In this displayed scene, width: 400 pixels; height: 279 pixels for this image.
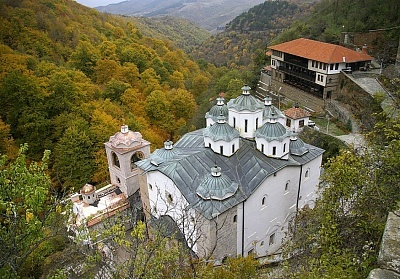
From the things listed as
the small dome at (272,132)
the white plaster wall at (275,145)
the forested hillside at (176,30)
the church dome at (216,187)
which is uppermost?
the small dome at (272,132)

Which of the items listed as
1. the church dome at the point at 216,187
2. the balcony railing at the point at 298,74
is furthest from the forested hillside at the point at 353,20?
the church dome at the point at 216,187

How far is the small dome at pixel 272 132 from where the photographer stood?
1778 centimetres

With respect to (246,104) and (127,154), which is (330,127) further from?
(127,154)

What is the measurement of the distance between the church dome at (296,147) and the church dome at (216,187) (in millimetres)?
5001

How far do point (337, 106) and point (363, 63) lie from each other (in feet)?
20.8

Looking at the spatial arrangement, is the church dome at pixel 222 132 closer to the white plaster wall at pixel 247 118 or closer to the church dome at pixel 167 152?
the white plaster wall at pixel 247 118

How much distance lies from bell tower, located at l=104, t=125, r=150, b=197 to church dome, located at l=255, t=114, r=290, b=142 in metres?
8.71

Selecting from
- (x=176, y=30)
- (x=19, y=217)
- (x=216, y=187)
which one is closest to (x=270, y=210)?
(x=216, y=187)

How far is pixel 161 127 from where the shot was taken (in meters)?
38.9

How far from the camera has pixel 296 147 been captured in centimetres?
1939

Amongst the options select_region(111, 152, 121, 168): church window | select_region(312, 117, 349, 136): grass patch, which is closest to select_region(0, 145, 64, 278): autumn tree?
select_region(111, 152, 121, 168): church window

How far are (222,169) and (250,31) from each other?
308 ft

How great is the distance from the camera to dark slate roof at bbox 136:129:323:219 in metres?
16.1

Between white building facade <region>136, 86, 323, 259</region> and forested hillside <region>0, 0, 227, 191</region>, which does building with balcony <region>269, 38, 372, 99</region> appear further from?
white building facade <region>136, 86, 323, 259</region>
